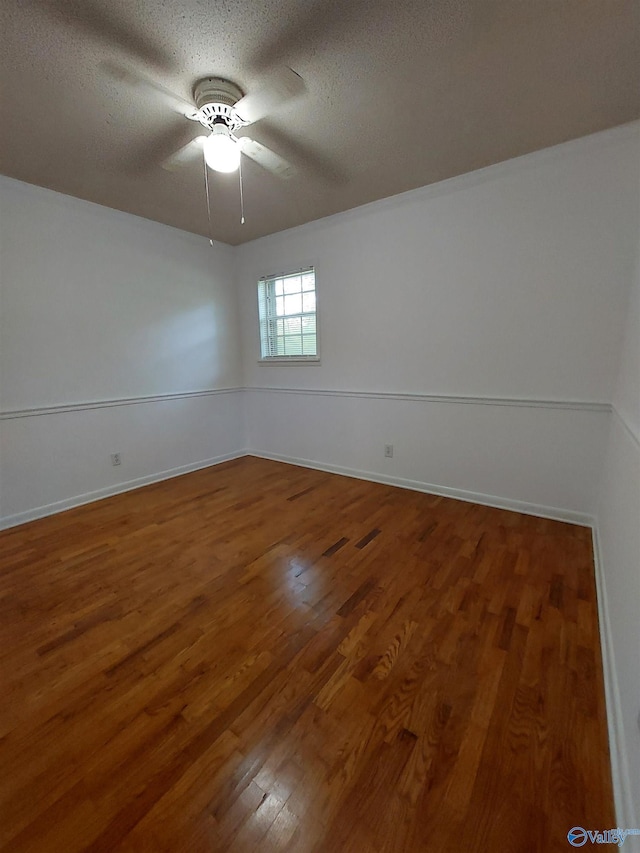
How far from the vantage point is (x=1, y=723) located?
3.77ft

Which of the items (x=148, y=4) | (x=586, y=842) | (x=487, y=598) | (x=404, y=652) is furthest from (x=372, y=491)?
(x=148, y=4)

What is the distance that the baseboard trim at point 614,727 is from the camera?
2.88 feet

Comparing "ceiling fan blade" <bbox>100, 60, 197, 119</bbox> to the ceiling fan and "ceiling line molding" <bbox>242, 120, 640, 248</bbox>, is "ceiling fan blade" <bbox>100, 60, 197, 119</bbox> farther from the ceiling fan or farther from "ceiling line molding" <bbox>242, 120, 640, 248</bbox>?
"ceiling line molding" <bbox>242, 120, 640, 248</bbox>

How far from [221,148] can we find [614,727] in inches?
110

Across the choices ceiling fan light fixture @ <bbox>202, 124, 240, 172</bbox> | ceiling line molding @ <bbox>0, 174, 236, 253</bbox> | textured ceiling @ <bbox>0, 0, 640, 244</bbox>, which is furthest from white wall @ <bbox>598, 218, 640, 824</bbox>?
ceiling line molding @ <bbox>0, 174, 236, 253</bbox>

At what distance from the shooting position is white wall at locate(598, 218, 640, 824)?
913 millimetres

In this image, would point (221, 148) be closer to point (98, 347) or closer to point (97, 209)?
point (97, 209)

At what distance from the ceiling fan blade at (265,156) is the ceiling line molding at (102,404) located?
235cm

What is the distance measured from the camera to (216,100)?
1604mm

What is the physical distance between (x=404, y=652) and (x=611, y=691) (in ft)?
2.30

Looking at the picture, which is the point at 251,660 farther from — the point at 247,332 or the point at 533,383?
the point at 247,332

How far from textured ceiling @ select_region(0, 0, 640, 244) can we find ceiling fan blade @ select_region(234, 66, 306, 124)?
0.09m

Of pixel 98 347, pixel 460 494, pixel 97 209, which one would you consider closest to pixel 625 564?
pixel 460 494

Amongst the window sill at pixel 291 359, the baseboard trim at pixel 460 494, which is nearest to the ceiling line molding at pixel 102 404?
the window sill at pixel 291 359
